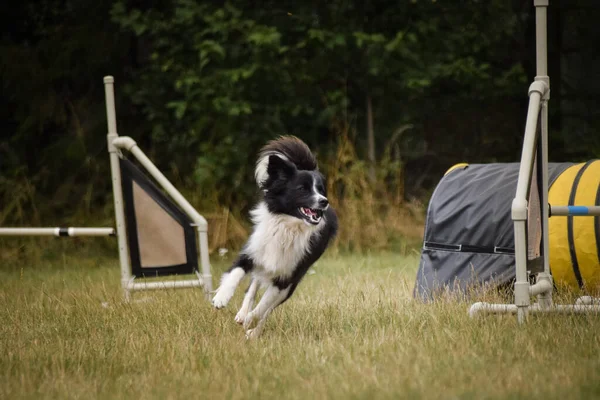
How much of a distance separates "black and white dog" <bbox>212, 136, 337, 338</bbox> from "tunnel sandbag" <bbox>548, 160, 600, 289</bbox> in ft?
5.51

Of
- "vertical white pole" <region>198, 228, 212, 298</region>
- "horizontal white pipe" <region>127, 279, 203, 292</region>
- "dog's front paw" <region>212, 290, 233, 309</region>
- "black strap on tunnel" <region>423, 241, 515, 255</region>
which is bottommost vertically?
"horizontal white pipe" <region>127, 279, 203, 292</region>

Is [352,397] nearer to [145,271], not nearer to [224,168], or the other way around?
[145,271]

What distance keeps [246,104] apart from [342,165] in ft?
5.69

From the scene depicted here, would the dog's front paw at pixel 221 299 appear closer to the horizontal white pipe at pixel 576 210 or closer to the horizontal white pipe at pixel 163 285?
the horizontal white pipe at pixel 163 285

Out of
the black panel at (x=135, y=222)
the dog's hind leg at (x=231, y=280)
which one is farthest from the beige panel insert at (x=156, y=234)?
the dog's hind leg at (x=231, y=280)

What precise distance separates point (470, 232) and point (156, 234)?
2447 mm

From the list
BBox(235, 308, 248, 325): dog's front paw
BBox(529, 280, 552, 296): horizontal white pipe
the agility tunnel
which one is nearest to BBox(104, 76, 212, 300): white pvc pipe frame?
BBox(235, 308, 248, 325): dog's front paw

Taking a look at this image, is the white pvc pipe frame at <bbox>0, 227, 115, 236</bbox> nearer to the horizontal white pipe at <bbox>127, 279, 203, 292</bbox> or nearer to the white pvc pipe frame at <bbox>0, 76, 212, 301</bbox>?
the white pvc pipe frame at <bbox>0, 76, 212, 301</bbox>

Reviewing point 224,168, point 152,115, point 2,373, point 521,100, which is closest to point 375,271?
point 224,168

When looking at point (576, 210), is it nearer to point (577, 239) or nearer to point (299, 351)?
point (577, 239)

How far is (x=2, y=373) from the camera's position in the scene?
373 cm

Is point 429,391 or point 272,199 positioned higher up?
point 272,199

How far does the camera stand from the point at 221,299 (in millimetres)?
4652

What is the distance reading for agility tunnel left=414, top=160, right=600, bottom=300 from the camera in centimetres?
532
